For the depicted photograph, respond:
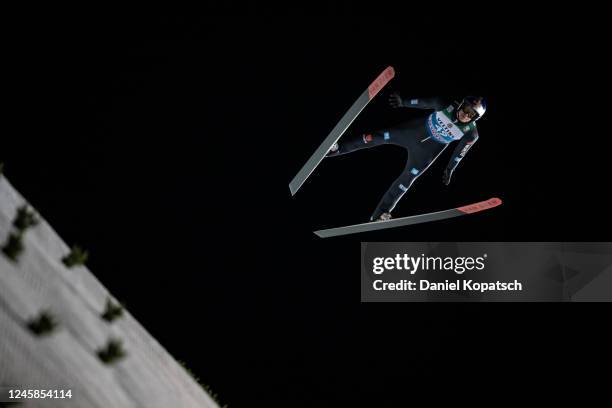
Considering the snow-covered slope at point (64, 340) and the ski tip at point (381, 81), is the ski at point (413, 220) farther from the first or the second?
the snow-covered slope at point (64, 340)

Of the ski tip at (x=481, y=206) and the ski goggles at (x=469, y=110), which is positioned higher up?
the ski goggles at (x=469, y=110)

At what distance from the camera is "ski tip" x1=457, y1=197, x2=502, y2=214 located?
213 inches

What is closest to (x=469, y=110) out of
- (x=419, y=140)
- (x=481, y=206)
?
(x=419, y=140)

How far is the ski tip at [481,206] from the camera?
17.7 feet

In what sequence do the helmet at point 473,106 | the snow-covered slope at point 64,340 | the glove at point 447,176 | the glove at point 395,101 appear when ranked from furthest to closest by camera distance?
the glove at point 447,176 → the glove at point 395,101 → the helmet at point 473,106 → the snow-covered slope at point 64,340

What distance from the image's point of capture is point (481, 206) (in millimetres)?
5441

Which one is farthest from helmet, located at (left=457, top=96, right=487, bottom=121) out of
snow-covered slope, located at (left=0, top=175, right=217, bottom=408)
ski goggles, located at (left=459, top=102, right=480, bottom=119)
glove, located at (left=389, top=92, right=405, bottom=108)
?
snow-covered slope, located at (left=0, top=175, right=217, bottom=408)

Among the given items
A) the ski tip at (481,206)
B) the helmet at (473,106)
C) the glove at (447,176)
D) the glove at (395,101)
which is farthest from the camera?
the ski tip at (481,206)

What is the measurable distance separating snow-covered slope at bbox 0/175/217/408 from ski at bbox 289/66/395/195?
1.79 metres

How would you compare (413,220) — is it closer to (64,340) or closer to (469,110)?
(469,110)

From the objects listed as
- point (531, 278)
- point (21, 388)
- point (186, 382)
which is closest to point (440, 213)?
point (531, 278)

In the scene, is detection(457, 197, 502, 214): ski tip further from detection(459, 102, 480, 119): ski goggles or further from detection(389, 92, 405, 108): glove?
detection(389, 92, 405, 108): glove

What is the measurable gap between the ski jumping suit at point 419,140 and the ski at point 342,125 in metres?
0.19

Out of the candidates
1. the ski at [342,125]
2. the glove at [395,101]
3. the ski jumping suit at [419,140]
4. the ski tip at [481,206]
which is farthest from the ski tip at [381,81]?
the ski tip at [481,206]
